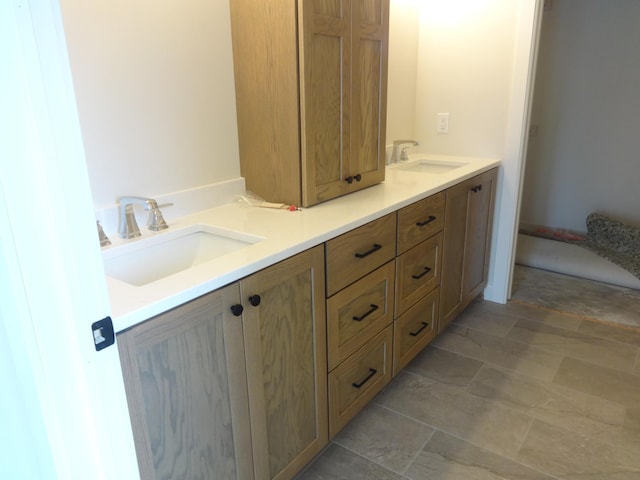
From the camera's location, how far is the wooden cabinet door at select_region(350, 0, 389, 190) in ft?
6.11

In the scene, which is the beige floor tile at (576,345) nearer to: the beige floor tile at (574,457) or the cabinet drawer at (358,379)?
the beige floor tile at (574,457)

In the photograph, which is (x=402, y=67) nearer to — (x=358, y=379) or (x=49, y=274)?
(x=358, y=379)

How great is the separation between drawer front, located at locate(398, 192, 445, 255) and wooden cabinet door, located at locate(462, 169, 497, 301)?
0.39 m

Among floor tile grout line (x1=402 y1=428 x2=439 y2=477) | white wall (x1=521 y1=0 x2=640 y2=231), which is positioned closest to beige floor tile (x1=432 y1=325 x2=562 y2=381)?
floor tile grout line (x1=402 y1=428 x2=439 y2=477)

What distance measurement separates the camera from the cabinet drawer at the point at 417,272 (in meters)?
1.97

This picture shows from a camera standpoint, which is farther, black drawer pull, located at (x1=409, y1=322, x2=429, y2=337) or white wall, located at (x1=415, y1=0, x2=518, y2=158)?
white wall, located at (x1=415, y1=0, x2=518, y2=158)

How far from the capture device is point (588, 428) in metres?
1.87

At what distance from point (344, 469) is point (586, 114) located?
11.8 feet

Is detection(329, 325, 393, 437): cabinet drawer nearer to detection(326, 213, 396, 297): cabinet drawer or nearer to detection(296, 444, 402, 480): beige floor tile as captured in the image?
detection(296, 444, 402, 480): beige floor tile

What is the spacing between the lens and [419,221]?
201 cm

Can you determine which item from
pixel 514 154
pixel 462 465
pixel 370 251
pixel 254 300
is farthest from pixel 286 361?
pixel 514 154

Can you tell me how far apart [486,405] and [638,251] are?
236 centimetres

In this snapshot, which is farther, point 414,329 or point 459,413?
point 414,329

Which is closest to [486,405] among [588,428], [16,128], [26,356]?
[588,428]
